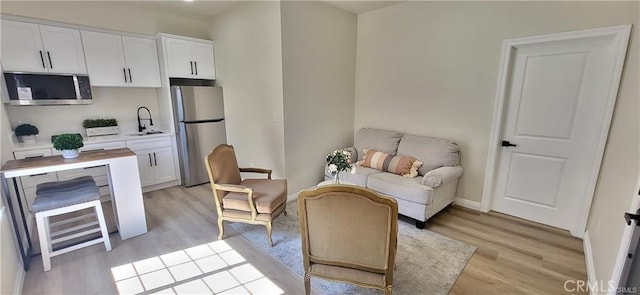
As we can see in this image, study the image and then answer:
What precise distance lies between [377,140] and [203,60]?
2998 mm

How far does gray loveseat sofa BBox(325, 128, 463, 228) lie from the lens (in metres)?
2.83

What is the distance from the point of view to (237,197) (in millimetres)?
2605

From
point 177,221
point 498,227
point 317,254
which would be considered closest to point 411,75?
point 498,227

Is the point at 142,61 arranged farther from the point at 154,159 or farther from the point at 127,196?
the point at 127,196

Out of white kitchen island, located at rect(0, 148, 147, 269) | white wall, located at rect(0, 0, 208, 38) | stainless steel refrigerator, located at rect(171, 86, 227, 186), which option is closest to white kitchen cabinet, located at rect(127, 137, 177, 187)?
stainless steel refrigerator, located at rect(171, 86, 227, 186)

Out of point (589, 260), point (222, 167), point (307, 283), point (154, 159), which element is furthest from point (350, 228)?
point (154, 159)

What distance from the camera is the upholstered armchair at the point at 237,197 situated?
8.28ft

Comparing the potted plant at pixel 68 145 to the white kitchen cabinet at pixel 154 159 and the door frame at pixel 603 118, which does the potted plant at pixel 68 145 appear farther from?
the door frame at pixel 603 118

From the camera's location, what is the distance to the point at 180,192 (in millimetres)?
3951

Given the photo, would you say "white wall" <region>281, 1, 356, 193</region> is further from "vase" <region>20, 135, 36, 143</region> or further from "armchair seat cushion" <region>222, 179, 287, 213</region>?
"vase" <region>20, 135, 36, 143</region>

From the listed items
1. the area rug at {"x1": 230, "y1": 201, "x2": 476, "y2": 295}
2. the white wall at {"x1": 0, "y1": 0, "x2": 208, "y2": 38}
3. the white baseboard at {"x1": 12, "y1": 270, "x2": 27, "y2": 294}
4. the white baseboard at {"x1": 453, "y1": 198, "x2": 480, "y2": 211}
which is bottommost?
the area rug at {"x1": 230, "y1": 201, "x2": 476, "y2": 295}

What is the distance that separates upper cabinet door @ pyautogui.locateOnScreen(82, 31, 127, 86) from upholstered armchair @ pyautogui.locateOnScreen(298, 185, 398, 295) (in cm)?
357

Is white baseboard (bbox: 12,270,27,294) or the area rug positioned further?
the area rug
